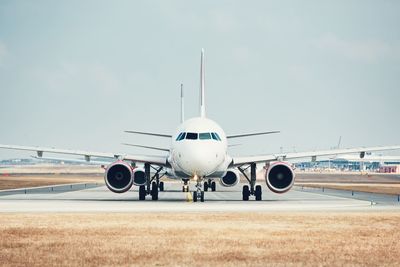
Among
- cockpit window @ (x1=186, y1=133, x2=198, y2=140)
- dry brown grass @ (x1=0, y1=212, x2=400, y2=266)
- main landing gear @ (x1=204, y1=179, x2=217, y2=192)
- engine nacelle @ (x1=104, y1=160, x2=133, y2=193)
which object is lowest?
dry brown grass @ (x1=0, y1=212, x2=400, y2=266)

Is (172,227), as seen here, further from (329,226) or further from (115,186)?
(115,186)

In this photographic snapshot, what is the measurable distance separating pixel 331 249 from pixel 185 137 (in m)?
20.4

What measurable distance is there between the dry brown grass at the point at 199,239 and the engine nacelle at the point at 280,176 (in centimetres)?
1209

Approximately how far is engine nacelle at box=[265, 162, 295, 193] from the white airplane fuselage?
2.95 metres

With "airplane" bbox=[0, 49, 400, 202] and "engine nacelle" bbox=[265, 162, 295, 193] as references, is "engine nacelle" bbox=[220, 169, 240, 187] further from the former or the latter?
"engine nacelle" bbox=[265, 162, 295, 193]

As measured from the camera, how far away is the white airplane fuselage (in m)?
38.2

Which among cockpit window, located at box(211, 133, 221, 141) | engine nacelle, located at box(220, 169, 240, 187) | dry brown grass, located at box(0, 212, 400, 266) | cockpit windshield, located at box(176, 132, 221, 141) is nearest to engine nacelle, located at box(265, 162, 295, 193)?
cockpit window, located at box(211, 133, 221, 141)

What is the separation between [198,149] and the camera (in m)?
38.1

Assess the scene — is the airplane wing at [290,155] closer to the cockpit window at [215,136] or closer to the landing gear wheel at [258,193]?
the landing gear wheel at [258,193]

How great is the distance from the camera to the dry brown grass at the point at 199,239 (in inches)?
675

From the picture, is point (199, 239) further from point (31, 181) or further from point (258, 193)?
point (31, 181)

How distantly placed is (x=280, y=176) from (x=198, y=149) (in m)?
6.35

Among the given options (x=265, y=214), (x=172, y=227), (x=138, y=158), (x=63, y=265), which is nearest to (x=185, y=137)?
(x=138, y=158)

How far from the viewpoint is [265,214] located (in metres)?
30.2
